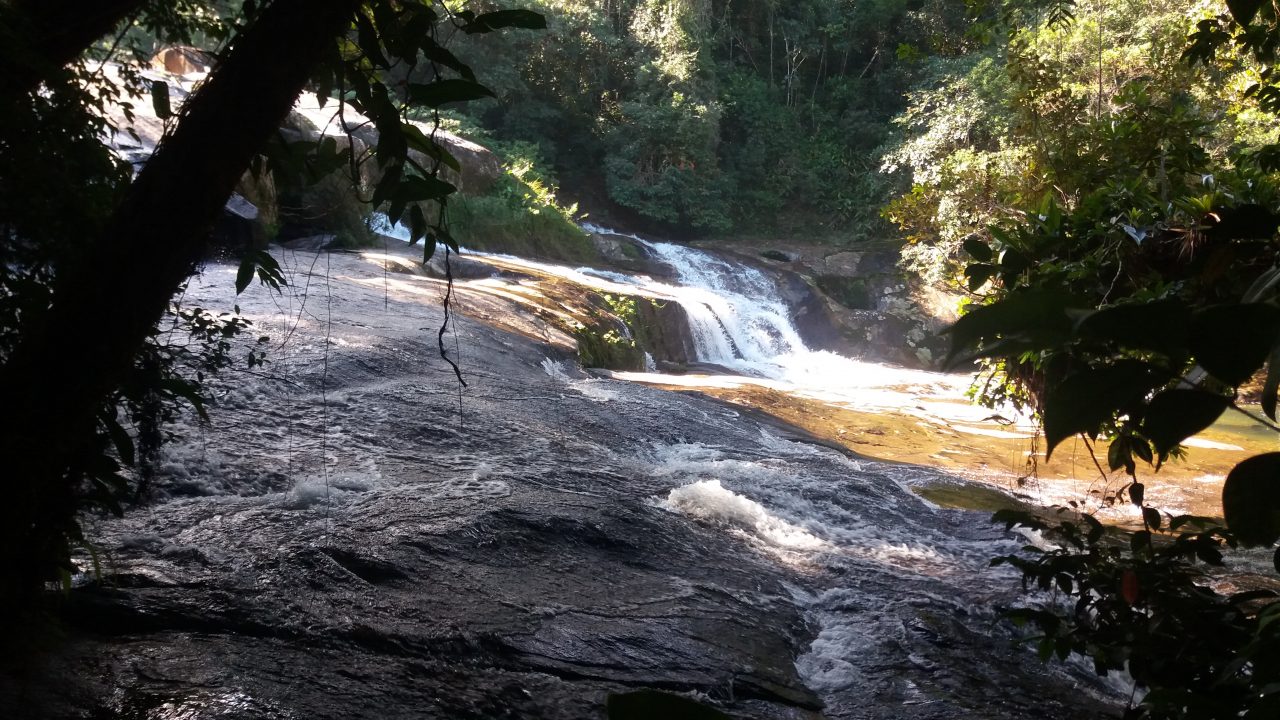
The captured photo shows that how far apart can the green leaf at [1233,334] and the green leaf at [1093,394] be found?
0.04 m

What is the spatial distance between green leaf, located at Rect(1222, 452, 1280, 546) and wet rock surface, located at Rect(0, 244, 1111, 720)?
2.59m

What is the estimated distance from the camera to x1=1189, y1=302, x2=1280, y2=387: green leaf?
1.69 feet

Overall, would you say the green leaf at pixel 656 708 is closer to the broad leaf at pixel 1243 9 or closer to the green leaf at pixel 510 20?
the broad leaf at pixel 1243 9

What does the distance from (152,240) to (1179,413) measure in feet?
6.06

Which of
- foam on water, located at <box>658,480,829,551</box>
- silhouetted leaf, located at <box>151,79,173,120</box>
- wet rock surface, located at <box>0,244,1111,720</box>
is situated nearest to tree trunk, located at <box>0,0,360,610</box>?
silhouetted leaf, located at <box>151,79,173,120</box>

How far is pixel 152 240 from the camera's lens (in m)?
1.82

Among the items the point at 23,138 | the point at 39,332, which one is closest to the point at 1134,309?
the point at 39,332

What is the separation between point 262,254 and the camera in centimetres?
246

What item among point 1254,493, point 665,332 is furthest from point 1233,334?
point 665,332

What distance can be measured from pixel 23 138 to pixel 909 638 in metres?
4.15

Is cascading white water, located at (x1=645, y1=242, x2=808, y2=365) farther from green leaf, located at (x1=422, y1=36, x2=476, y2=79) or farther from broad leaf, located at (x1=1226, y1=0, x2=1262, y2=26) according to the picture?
broad leaf, located at (x1=1226, y1=0, x2=1262, y2=26)

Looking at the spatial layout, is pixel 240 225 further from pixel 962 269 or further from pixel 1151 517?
pixel 1151 517

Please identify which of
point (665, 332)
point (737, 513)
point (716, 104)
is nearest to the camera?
point (737, 513)

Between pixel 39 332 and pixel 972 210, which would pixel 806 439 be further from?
pixel 39 332
